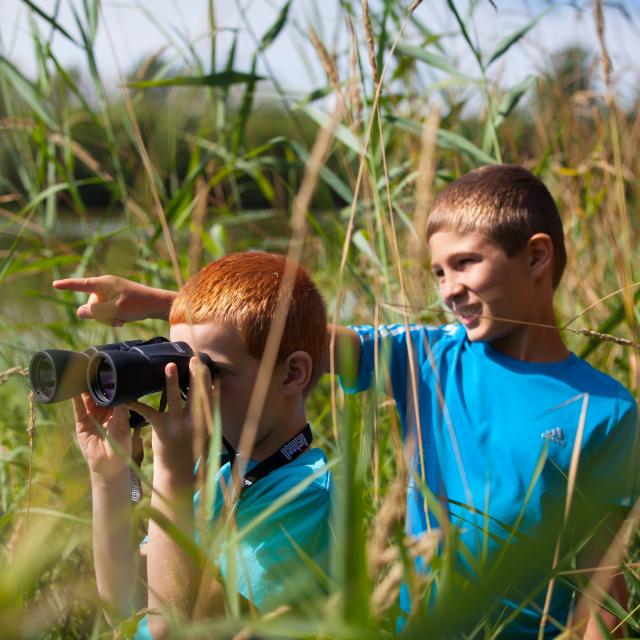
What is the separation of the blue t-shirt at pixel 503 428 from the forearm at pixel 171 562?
0.37 m

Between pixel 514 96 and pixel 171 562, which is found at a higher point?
pixel 514 96

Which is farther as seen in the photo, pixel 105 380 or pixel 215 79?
pixel 215 79

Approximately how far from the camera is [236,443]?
1.00 meters

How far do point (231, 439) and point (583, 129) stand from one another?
167cm

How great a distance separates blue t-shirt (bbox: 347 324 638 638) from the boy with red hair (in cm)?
17

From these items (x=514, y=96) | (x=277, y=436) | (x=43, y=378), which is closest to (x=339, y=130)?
(x=514, y=96)

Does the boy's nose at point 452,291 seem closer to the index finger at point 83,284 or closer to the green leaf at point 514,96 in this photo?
the green leaf at point 514,96

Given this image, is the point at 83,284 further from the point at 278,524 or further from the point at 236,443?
the point at 278,524

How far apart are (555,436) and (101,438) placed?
25.0 inches

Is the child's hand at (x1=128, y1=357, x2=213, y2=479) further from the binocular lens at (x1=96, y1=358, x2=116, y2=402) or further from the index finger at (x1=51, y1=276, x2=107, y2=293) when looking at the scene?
the index finger at (x1=51, y1=276, x2=107, y2=293)

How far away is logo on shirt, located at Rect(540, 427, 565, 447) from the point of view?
1185 mm

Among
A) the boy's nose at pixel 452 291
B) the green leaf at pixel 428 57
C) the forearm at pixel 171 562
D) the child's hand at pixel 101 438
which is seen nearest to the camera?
the forearm at pixel 171 562

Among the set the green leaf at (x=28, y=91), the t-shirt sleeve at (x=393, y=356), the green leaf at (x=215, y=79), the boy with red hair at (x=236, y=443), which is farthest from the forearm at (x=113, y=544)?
the green leaf at (x=28, y=91)

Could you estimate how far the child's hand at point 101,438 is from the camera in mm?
949
